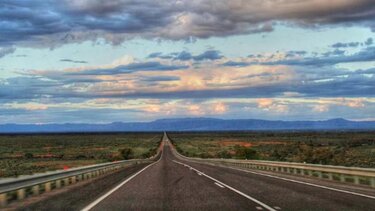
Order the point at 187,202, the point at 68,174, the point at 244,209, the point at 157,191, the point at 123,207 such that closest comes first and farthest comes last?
the point at 244,209 → the point at 123,207 → the point at 187,202 → the point at 157,191 → the point at 68,174

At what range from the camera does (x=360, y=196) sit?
1509 centimetres

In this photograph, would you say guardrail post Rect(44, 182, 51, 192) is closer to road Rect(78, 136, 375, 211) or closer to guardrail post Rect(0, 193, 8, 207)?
road Rect(78, 136, 375, 211)

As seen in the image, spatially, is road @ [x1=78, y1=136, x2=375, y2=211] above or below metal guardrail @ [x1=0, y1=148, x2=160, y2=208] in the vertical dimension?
below

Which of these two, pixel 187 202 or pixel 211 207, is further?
pixel 187 202

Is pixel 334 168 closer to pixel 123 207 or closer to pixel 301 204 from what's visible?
pixel 301 204

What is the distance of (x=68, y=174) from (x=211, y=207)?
1062cm

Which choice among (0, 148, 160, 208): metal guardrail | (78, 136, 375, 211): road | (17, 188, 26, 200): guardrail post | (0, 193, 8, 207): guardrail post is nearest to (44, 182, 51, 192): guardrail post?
(0, 148, 160, 208): metal guardrail

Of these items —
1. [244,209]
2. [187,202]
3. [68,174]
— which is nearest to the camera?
[244,209]

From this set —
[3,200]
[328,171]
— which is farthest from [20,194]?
[328,171]

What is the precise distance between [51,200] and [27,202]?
759 millimetres

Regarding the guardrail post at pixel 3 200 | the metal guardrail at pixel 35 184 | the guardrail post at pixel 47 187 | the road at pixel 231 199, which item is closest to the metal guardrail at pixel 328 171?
the road at pixel 231 199

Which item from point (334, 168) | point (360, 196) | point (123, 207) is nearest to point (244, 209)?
point (123, 207)

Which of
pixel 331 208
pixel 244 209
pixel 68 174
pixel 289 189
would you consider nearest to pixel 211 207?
pixel 244 209

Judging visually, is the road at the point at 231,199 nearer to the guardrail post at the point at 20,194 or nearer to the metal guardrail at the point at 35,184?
the metal guardrail at the point at 35,184
